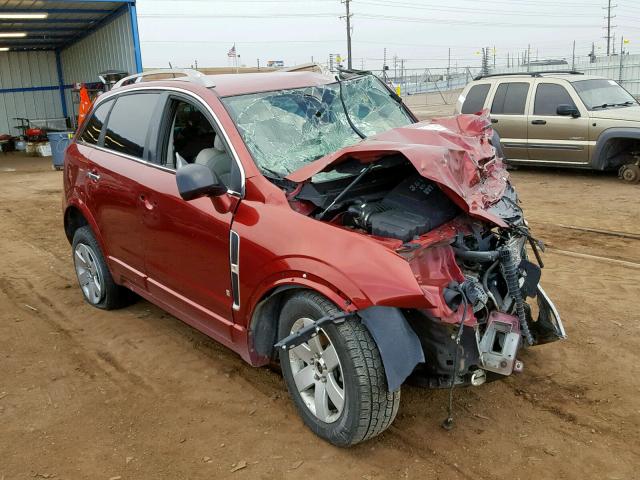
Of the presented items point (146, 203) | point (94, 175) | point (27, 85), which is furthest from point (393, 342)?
point (27, 85)

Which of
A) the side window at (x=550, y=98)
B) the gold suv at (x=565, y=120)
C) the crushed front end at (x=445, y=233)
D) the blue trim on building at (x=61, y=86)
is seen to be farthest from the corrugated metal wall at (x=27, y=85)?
the crushed front end at (x=445, y=233)

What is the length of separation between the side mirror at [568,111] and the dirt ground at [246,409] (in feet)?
18.0

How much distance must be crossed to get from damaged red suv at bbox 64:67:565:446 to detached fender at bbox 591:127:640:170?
22.0 feet

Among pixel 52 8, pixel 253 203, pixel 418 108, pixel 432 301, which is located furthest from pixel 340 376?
pixel 418 108

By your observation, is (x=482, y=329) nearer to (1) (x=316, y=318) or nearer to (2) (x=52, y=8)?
(1) (x=316, y=318)

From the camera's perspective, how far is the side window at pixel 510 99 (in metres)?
11.0

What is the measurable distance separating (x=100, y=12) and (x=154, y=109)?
53.8ft

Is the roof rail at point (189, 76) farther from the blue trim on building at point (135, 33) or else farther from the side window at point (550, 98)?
the blue trim on building at point (135, 33)

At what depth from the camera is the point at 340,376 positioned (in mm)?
3016

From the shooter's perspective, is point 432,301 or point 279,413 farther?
point 279,413

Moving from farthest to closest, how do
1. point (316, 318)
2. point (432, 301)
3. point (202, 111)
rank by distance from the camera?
1. point (202, 111)
2. point (316, 318)
3. point (432, 301)

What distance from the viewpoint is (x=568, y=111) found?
1024 cm

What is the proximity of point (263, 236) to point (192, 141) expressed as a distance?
51.6 inches

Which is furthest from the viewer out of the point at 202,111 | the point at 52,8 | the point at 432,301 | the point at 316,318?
the point at 52,8
